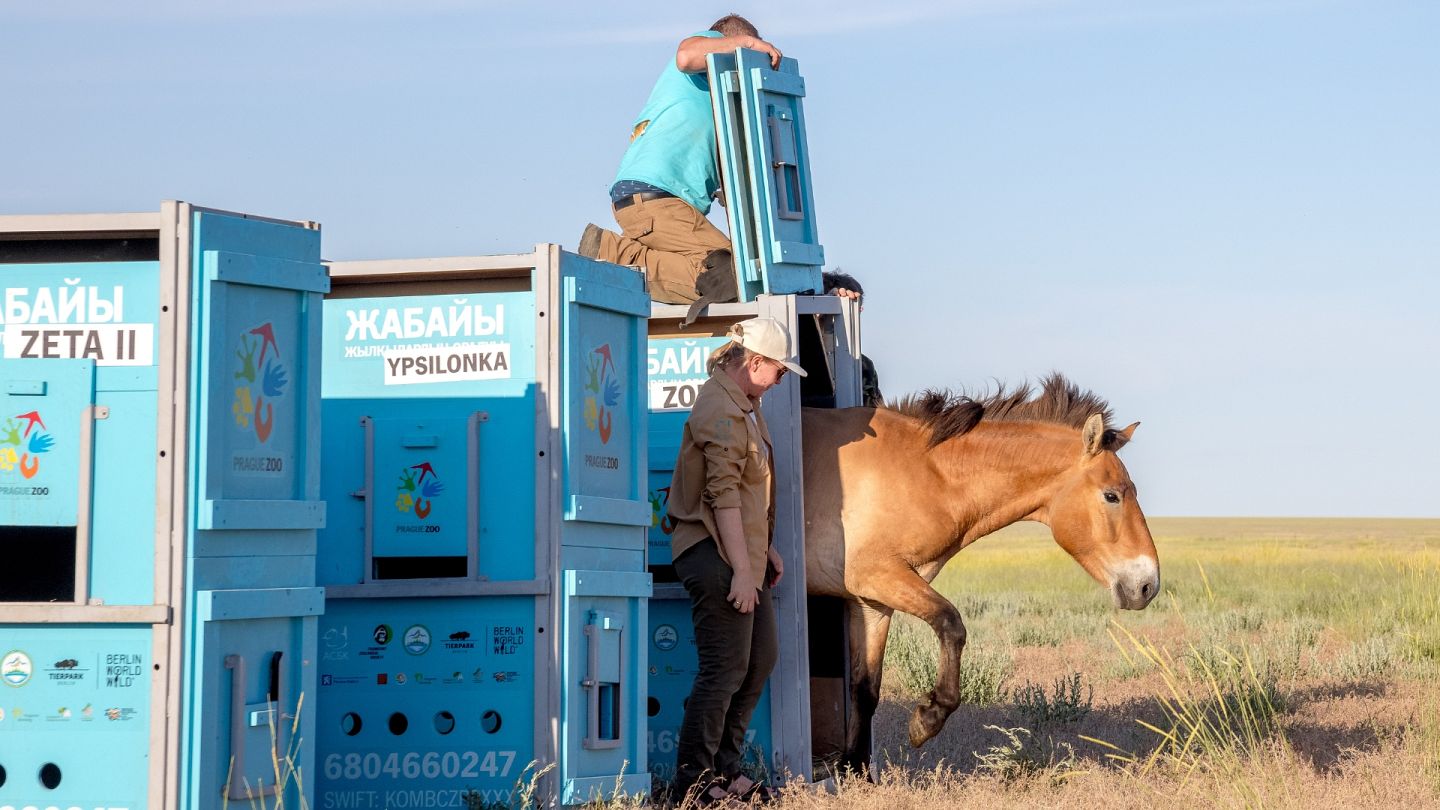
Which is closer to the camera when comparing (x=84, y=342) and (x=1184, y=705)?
(x=84, y=342)

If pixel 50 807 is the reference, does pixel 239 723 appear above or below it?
above

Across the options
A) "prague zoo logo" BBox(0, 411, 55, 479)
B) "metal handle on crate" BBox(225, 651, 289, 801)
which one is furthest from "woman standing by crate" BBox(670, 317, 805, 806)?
"prague zoo logo" BBox(0, 411, 55, 479)

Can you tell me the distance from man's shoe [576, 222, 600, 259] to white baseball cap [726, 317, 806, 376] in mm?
1966

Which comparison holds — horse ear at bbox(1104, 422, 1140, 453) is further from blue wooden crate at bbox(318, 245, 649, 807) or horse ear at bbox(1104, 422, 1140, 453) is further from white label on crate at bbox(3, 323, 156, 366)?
white label on crate at bbox(3, 323, 156, 366)

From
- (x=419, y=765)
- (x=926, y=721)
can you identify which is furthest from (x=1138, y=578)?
(x=419, y=765)

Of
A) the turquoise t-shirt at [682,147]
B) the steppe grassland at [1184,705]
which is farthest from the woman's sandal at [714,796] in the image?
the turquoise t-shirt at [682,147]

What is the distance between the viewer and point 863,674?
885 centimetres

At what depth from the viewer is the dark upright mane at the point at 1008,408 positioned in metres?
9.07

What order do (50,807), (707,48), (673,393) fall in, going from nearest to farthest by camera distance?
(50,807), (673,393), (707,48)

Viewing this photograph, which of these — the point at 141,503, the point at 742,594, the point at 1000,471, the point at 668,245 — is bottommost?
A: the point at 742,594

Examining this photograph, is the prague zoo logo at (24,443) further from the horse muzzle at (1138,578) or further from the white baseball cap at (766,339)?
the horse muzzle at (1138,578)

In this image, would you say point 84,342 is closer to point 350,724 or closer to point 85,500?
point 85,500

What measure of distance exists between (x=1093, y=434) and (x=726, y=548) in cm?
259

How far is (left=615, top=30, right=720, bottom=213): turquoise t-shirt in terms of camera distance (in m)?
9.12
